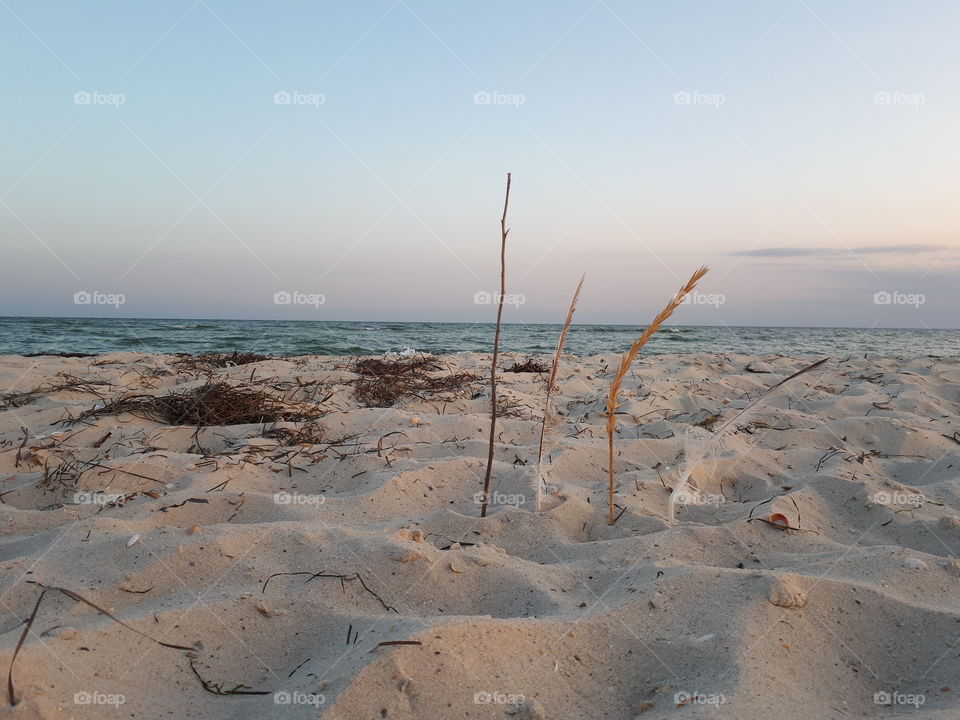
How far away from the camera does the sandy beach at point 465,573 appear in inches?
58.2

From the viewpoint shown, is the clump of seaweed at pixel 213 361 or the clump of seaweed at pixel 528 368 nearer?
the clump of seaweed at pixel 213 361

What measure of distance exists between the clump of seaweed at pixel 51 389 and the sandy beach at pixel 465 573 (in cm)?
53

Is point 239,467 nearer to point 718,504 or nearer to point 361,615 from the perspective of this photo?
point 361,615

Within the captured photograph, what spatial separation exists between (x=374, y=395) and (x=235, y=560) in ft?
10.0

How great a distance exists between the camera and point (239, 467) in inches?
117

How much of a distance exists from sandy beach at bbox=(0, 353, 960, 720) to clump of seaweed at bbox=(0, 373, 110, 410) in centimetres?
53

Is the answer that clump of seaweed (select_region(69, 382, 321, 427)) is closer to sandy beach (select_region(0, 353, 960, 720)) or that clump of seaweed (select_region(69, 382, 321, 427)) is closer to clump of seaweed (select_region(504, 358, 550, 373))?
sandy beach (select_region(0, 353, 960, 720))

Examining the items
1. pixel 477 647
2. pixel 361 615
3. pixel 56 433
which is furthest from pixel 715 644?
pixel 56 433

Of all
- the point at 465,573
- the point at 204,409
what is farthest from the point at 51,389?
the point at 465,573

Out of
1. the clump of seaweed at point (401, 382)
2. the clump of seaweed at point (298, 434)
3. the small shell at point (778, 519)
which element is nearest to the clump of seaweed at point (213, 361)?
the clump of seaweed at point (401, 382)

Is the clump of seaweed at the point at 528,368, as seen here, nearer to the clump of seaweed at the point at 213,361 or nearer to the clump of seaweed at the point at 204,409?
the clump of seaweed at the point at 213,361

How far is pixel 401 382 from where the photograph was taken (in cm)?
543

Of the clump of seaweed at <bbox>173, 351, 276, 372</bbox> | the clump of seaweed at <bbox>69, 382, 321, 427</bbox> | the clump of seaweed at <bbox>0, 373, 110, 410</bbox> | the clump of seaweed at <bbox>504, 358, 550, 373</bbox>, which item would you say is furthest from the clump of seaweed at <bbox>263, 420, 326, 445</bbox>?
the clump of seaweed at <bbox>504, 358, 550, 373</bbox>

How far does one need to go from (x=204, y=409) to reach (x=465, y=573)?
2664mm
